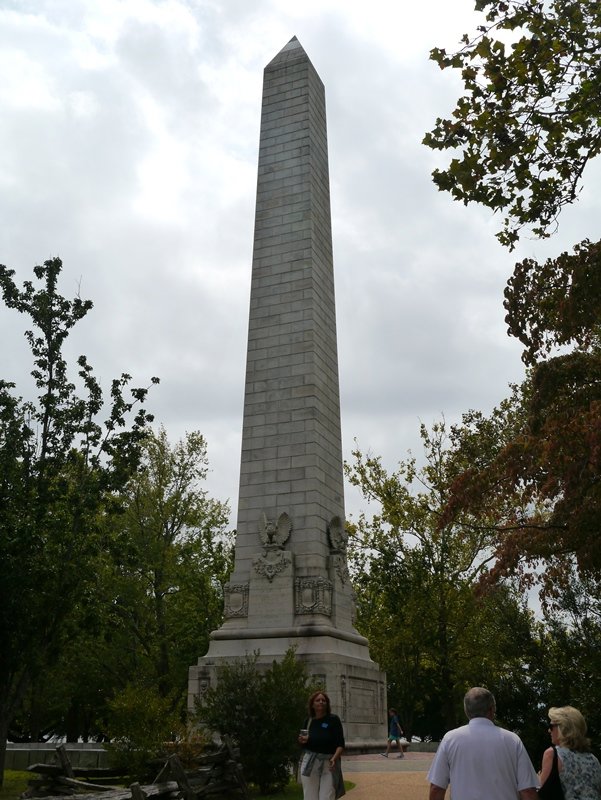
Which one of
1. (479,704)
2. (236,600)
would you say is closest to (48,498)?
(236,600)

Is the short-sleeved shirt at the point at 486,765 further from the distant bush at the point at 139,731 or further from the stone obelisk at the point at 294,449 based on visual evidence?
the stone obelisk at the point at 294,449

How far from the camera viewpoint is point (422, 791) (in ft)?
45.4

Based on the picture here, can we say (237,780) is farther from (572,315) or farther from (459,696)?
(459,696)

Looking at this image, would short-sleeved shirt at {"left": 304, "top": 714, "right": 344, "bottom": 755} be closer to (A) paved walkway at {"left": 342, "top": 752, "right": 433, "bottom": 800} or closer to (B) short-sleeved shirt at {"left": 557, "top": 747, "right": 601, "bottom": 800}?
(B) short-sleeved shirt at {"left": 557, "top": 747, "right": 601, "bottom": 800}

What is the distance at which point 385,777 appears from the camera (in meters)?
15.8

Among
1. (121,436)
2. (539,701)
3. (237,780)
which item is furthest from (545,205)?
(121,436)

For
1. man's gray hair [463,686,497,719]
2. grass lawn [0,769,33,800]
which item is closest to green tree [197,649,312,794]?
grass lawn [0,769,33,800]

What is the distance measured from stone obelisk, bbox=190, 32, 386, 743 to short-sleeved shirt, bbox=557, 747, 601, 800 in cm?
1283

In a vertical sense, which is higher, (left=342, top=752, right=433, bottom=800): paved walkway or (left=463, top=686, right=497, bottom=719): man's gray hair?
(left=463, top=686, right=497, bottom=719): man's gray hair

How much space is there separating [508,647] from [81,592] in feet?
32.2

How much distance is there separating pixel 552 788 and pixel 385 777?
11071mm

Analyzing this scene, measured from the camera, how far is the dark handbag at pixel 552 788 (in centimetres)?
573

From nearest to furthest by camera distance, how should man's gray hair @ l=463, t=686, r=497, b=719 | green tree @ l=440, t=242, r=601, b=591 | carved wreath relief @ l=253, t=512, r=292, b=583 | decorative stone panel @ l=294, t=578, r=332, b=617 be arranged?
man's gray hair @ l=463, t=686, r=497, b=719, green tree @ l=440, t=242, r=601, b=591, decorative stone panel @ l=294, t=578, r=332, b=617, carved wreath relief @ l=253, t=512, r=292, b=583

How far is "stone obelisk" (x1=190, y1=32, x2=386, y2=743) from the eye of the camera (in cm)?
2017
